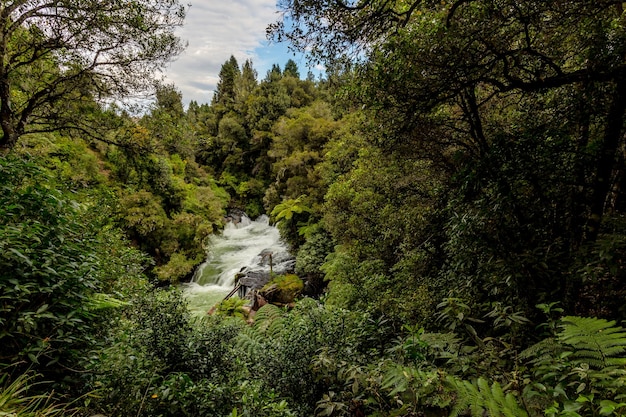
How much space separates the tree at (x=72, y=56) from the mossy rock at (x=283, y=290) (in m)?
7.32

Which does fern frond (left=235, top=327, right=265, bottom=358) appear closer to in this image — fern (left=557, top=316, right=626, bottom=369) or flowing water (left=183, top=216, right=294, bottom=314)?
fern (left=557, top=316, right=626, bottom=369)

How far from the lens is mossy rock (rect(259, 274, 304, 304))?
1052 cm

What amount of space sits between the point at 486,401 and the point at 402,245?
4087mm

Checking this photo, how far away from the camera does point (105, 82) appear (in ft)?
15.5

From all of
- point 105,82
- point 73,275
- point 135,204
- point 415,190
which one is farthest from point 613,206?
point 135,204

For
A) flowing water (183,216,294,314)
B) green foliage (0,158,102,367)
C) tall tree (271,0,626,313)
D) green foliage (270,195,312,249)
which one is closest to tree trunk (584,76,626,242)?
tall tree (271,0,626,313)

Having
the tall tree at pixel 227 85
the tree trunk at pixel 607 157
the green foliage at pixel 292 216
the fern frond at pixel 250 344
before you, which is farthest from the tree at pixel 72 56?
the tall tree at pixel 227 85

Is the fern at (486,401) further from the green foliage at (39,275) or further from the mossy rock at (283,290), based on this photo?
the mossy rock at (283,290)

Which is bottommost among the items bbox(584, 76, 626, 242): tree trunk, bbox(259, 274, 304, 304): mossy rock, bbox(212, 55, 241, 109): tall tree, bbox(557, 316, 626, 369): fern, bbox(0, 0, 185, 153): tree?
bbox(259, 274, 304, 304): mossy rock

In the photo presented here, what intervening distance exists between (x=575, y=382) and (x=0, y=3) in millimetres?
6140

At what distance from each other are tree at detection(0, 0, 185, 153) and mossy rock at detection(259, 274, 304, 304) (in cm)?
732

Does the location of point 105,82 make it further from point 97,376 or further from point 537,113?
point 537,113

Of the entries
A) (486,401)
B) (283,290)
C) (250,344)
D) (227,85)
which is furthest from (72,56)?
(227,85)

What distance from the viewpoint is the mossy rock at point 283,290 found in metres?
10.5
